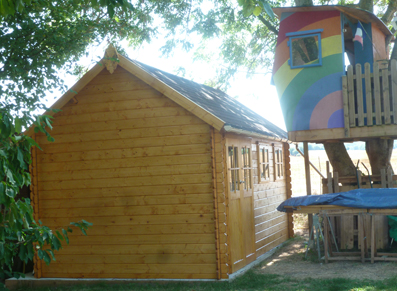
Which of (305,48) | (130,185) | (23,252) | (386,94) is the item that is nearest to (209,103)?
(305,48)

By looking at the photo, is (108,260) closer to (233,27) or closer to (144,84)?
(144,84)

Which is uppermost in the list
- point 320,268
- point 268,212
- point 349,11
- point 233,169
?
point 349,11

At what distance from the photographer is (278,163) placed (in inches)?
497

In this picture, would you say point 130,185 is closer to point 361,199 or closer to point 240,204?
point 240,204

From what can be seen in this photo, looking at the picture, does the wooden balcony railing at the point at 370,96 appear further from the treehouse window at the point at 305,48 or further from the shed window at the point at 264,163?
the shed window at the point at 264,163

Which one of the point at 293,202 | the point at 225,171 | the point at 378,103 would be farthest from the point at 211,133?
the point at 378,103

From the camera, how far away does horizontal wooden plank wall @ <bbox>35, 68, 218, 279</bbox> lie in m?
8.17

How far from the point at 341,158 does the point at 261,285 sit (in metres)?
4.95

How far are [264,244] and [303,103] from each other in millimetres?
3359

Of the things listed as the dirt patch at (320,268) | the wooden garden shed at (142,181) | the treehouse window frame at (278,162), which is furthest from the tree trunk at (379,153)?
the wooden garden shed at (142,181)

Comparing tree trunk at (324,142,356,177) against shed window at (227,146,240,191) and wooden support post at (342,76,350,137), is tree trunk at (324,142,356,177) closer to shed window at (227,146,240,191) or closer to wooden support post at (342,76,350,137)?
wooden support post at (342,76,350,137)

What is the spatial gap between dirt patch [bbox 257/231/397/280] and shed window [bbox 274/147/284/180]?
2.43 m

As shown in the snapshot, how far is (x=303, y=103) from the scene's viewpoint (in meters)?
9.84

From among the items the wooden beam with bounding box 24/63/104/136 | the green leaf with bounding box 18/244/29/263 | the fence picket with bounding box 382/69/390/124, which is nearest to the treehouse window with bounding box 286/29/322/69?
the fence picket with bounding box 382/69/390/124
